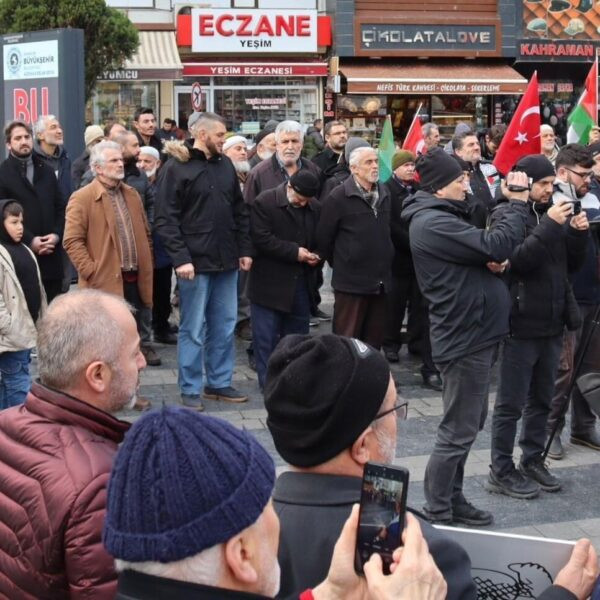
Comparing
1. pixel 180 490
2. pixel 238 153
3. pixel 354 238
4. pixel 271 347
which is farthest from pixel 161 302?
pixel 180 490

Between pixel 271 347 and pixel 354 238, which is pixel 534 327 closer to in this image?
pixel 354 238

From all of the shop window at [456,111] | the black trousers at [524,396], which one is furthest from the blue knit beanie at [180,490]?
the shop window at [456,111]

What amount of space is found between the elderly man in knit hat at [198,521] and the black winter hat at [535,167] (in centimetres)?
428

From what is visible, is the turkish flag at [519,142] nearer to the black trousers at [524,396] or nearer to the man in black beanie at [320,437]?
the black trousers at [524,396]

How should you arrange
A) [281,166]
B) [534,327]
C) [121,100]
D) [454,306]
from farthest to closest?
[121,100] < [281,166] < [534,327] < [454,306]

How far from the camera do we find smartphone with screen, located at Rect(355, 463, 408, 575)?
1979mm

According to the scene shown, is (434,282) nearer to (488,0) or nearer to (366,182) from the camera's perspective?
(366,182)

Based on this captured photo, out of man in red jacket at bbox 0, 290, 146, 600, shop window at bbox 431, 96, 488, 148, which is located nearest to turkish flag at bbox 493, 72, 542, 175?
man in red jacket at bbox 0, 290, 146, 600

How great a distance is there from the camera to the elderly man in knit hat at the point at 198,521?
182cm

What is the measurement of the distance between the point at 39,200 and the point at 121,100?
1685 cm

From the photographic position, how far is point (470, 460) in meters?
6.75

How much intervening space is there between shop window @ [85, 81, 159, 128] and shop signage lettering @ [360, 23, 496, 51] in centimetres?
515

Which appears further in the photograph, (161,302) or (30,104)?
(30,104)

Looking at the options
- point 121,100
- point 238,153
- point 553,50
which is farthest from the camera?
point 553,50
